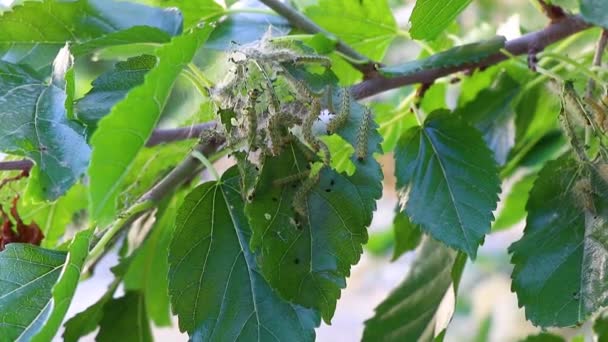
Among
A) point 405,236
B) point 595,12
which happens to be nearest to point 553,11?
point 595,12

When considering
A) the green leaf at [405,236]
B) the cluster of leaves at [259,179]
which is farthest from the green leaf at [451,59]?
the green leaf at [405,236]

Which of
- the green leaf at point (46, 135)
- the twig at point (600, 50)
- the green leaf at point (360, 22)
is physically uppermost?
the twig at point (600, 50)

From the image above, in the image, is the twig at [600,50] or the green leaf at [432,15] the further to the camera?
the twig at [600,50]

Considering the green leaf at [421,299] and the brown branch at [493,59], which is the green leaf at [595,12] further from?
the green leaf at [421,299]

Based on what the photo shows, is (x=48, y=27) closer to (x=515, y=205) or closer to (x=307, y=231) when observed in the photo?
(x=307, y=231)

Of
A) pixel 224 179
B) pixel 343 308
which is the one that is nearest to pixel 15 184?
pixel 224 179
